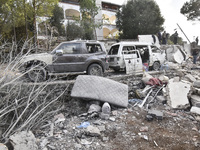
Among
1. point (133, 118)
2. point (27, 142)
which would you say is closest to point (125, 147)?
point (133, 118)

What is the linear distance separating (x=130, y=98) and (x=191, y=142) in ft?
9.22

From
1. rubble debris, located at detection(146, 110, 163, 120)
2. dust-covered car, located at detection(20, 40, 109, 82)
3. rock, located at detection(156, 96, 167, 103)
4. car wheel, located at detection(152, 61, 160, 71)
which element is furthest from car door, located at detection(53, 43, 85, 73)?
car wheel, located at detection(152, 61, 160, 71)

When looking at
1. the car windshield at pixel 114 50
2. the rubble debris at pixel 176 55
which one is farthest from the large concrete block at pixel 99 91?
the rubble debris at pixel 176 55

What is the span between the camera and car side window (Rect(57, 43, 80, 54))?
21.7 feet

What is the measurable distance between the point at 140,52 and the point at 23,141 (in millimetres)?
8235

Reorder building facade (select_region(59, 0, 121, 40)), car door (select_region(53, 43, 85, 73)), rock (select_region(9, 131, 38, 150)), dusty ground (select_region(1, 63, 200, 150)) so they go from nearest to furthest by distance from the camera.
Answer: rock (select_region(9, 131, 38, 150)) → dusty ground (select_region(1, 63, 200, 150)) → car door (select_region(53, 43, 85, 73)) → building facade (select_region(59, 0, 121, 40))

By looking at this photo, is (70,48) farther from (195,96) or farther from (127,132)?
(195,96)

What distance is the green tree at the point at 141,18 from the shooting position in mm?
20969

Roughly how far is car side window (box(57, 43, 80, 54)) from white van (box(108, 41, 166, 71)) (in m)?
2.29

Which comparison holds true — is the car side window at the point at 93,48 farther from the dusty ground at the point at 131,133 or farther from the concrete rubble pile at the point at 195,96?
the concrete rubble pile at the point at 195,96

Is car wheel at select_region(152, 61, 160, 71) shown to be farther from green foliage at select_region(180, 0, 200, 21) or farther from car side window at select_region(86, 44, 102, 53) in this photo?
green foliage at select_region(180, 0, 200, 21)

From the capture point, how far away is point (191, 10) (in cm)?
2092

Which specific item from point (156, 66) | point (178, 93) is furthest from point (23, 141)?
point (156, 66)

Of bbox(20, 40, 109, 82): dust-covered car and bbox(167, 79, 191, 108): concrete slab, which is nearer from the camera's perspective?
bbox(167, 79, 191, 108): concrete slab
